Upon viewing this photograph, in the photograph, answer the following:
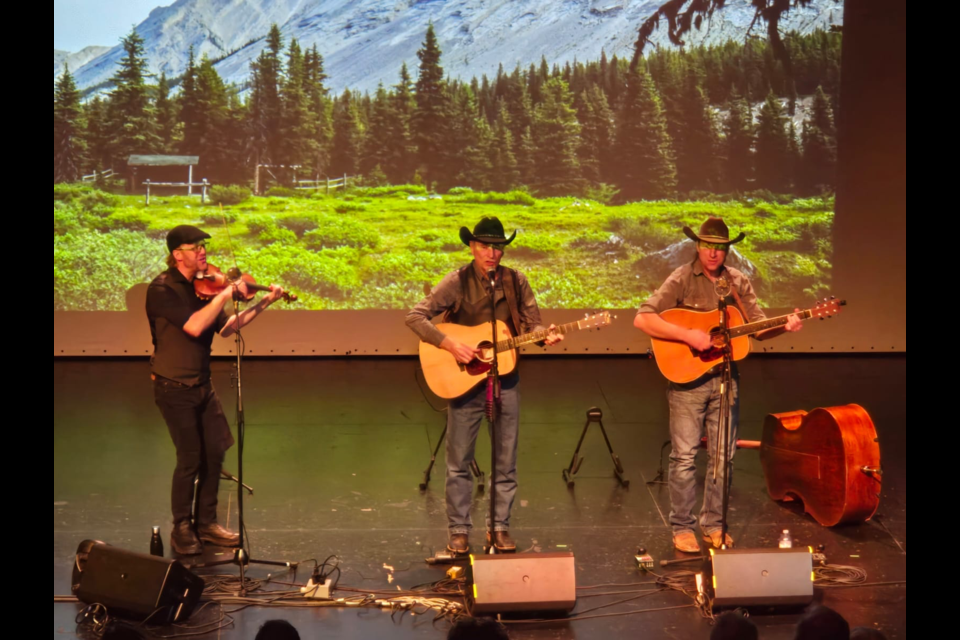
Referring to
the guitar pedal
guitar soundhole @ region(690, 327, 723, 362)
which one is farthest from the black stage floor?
guitar soundhole @ region(690, 327, 723, 362)

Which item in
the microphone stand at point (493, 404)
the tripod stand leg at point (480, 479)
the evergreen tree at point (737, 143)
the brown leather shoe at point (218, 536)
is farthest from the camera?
the evergreen tree at point (737, 143)

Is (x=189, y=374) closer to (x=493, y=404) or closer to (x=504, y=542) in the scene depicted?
(x=493, y=404)

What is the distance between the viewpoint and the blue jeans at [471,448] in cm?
516

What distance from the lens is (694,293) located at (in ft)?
17.2

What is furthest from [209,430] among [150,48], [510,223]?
[150,48]

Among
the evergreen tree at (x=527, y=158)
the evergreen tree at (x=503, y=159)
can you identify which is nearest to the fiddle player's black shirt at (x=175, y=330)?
the evergreen tree at (x=503, y=159)

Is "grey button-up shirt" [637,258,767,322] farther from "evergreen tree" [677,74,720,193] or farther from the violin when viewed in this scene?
"evergreen tree" [677,74,720,193]

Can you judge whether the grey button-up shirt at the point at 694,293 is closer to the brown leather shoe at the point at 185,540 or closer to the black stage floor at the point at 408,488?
the black stage floor at the point at 408,488

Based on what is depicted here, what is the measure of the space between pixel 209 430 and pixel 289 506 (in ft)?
3.50

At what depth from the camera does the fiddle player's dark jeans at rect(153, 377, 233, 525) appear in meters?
5.16

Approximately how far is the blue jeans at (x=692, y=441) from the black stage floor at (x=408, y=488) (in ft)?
0.91

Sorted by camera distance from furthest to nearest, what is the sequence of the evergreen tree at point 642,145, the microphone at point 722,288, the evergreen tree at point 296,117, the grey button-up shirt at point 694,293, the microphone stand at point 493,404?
the evergreen tree at point 642,145 < the evergreen tree at point 296,117 < the grey button-up shirt at point 694,293 < the microphone at point 722,288 < the microphone stand at point 493,404

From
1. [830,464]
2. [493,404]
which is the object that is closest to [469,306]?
[493,404]

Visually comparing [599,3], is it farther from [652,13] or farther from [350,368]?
[350,368]
